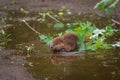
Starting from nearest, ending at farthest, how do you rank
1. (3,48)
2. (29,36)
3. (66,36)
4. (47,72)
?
1. (47,72)
2. (66,36)
3. (3,48)
4. (29,36)

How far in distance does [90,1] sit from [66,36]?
823 cm

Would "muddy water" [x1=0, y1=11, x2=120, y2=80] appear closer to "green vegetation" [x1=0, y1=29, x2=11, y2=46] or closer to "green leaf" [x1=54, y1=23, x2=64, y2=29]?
"green vegetation" [x1=0, y1=29, x2=11, y2=46]

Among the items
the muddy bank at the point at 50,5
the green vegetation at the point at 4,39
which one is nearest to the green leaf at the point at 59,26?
the green vegetation at the point at 4,39

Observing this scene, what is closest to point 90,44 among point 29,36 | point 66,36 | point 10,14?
point 66,36

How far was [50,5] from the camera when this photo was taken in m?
16.4

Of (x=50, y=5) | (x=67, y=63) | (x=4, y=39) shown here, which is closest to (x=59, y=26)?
(x=4, y=39)

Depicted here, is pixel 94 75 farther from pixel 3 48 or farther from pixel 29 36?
pixel 29 36

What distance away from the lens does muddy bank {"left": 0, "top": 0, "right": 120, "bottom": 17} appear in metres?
15.2

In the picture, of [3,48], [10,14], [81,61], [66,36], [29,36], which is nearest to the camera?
[81,61]

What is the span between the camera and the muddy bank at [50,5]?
15.2 metres

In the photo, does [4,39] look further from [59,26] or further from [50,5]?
[50,5]

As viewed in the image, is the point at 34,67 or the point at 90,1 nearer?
the point at 34,67

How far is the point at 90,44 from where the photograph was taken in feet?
26.6

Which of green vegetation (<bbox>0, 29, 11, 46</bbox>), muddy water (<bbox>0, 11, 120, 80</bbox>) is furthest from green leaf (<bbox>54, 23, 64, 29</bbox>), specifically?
green vegetation (<bbox>0, 29, 11, 46</bbox>)
